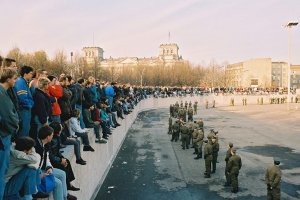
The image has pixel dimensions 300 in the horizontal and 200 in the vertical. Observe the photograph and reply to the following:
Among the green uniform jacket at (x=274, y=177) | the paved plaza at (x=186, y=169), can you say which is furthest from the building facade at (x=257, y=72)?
the green uniform jacket at (x=274, y=177)

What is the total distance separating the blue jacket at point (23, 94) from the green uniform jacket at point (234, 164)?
7632 millimetres

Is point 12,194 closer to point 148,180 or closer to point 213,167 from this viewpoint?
point 148,180

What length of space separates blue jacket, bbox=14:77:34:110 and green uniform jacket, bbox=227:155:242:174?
763 centimetres

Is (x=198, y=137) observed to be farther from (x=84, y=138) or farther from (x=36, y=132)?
(x=36, y=132)

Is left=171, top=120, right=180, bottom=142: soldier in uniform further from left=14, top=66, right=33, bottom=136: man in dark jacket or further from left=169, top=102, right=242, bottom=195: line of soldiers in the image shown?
left=14, top=66, right=33, bottom=136: man in dark jacket

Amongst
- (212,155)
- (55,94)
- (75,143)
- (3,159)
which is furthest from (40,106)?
(212,155)

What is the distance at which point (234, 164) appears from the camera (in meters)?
12.0

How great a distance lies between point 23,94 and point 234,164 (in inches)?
310

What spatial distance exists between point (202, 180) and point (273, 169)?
3.58 meters

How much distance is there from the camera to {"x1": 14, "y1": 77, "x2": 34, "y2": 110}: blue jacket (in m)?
6.42

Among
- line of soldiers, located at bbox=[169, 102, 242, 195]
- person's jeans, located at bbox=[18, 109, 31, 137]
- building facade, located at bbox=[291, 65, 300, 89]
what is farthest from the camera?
building facade, located at bbox=[291, 65, 300, 89]

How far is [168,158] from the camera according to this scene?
17375mm

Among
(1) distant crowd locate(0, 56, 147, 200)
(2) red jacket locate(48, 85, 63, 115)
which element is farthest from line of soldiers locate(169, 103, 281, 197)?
(2) red jacket locate(48, 85, 63, 115)

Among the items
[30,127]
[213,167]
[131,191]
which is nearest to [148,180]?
[131,191]
